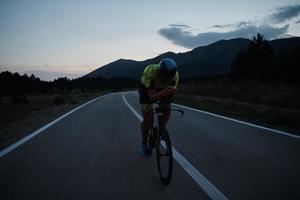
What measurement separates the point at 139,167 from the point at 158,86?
139 cm

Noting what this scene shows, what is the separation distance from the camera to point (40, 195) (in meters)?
4.46

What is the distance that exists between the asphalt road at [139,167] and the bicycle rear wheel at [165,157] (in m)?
0.13

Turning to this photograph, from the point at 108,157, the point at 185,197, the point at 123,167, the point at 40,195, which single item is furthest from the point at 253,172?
the point at 40,195

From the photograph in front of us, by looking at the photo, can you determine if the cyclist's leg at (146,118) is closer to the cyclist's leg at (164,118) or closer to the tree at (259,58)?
the cyclist's leg at (164,118)

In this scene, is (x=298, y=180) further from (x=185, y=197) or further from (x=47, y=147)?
(x=47, y=147)

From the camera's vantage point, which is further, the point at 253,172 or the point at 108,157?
the point at 108,157

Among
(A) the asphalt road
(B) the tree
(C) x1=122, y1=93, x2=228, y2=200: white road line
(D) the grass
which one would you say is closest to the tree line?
(B) the tree

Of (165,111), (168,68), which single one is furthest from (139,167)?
(168,68)

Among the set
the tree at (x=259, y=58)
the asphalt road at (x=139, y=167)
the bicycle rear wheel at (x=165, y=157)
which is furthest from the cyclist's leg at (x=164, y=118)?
the tree at (x=259, y=58)

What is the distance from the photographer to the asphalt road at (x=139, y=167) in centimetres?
455

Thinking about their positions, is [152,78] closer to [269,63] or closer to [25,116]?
[25,116]

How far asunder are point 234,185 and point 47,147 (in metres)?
4.50

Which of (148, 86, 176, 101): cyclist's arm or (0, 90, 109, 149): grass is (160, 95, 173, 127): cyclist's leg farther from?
(0, 90, 109, 149): grass

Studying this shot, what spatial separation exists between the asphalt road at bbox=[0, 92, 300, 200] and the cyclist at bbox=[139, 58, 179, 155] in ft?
2.87
